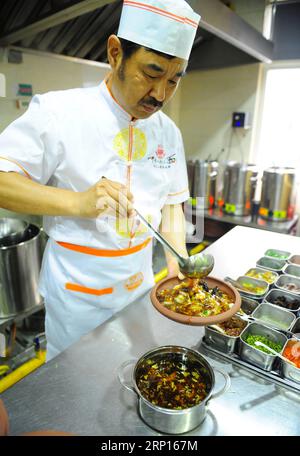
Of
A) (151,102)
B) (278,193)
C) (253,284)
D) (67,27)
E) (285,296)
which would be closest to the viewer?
(151,102)

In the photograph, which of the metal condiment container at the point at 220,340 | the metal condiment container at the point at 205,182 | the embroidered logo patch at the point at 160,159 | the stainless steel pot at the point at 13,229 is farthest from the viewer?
the metal condiment container at the point at 205,182

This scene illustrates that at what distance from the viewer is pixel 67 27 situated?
94.2 inches

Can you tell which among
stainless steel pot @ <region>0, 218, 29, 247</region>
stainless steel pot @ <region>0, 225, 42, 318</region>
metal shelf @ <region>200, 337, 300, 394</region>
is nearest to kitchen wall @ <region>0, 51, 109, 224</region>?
stainless steel pot @ <region>0, 218, 29, 247</region>

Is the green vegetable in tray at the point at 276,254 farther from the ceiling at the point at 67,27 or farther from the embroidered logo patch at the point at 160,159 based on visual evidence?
the ceiling at the point at 67,27

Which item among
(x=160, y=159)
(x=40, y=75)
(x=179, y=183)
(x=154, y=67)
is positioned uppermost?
(x=40, y=75)

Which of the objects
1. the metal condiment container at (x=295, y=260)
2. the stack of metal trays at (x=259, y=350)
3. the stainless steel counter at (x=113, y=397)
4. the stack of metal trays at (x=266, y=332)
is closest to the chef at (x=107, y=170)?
the stainless steel counter at (x=113, y=397)

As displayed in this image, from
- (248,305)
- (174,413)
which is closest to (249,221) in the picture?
(248,305)

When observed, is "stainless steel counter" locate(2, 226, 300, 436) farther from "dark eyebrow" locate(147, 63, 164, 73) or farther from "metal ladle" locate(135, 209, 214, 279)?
"dark eyebrow" locate(147, 63, 164, 73)

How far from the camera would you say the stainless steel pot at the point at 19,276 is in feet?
6.59

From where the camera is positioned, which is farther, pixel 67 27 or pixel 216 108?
pixel 216 108

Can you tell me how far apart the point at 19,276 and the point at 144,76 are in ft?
4.96

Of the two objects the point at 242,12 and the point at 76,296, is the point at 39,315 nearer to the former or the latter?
the point at 76,296

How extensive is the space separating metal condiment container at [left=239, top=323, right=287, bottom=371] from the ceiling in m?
1.65

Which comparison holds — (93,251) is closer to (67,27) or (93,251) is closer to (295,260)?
(295,260)
